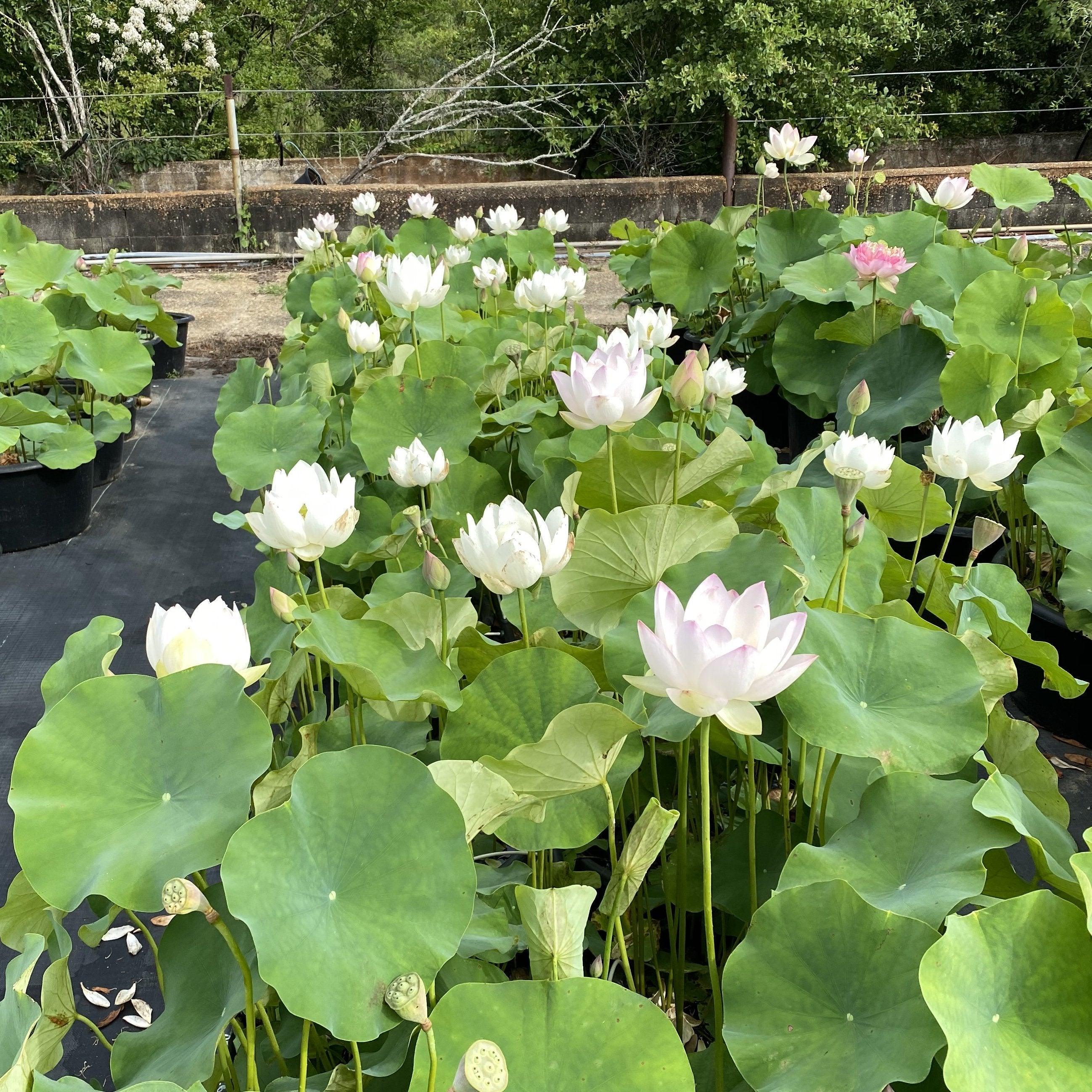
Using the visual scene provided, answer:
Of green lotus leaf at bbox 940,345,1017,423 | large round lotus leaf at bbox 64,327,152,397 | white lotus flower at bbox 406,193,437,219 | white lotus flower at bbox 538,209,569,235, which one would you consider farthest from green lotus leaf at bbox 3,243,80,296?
green lotus leaf at bbox 940,345,1017,423

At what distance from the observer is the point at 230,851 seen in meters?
0.55

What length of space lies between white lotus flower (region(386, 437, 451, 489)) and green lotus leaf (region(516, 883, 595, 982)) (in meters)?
0.67

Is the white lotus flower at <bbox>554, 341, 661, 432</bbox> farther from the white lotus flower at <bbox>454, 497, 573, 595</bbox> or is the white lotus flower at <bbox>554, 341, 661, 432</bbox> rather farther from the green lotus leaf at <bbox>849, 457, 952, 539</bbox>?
the green lotus leaf at <bbox>849, 457, 952, 539</bbox>

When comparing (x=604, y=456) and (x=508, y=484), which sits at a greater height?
(x=604, y=456)

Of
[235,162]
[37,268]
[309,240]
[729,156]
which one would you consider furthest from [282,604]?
[235,162]

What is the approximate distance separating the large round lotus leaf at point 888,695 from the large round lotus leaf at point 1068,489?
0.73m

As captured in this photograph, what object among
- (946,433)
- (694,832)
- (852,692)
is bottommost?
(694,832)

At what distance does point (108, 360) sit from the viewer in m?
2.73

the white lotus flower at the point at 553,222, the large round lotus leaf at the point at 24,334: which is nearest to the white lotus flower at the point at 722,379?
the white lotus flower at the point at 553,222

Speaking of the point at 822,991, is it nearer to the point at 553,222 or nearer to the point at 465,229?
the point at 465,229

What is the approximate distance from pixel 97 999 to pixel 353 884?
104cm

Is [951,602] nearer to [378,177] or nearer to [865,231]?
[865,231]

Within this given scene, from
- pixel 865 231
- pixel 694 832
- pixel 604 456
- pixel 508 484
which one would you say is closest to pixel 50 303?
pixel 508 484

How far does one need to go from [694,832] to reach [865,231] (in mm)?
1859
